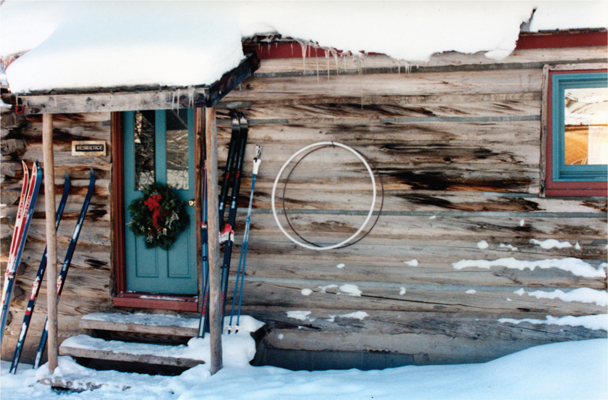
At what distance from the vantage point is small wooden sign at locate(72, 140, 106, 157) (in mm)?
3848

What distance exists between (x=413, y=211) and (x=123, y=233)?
2.90m

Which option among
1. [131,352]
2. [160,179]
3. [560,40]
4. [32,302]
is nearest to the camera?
[560,40]

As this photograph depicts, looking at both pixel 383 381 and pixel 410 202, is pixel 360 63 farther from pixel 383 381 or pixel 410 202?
pixel 383 381

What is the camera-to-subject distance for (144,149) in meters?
4.02

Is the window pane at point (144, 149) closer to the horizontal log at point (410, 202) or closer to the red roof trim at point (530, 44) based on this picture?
the horizontal log at point (410, 202)

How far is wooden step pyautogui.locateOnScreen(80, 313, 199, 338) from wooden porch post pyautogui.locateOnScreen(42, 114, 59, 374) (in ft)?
1.33

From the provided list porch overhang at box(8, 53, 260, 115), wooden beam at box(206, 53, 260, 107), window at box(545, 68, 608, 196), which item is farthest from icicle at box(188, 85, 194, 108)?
window at box(545, 68, 608, 196)

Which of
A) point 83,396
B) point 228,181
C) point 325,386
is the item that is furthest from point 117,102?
point 325,386

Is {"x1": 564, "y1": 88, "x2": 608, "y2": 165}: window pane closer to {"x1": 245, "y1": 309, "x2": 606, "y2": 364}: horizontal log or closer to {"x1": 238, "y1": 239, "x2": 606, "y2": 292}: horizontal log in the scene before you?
{"x1": 238, "y1": 239, "x2": 606, "y2": 292}: horizontal log

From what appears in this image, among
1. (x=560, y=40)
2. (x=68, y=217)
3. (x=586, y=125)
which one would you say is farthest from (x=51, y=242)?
(x=586, y=125)

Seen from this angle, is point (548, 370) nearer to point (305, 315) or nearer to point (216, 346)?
point (305, 315)

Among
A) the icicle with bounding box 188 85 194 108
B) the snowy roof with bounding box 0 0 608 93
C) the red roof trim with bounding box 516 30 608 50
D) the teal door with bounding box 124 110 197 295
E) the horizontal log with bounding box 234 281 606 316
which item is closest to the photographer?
the icicle with bounding box 188 85 194 108

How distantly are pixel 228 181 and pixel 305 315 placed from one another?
4.71ft

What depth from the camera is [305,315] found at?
3.63 m
